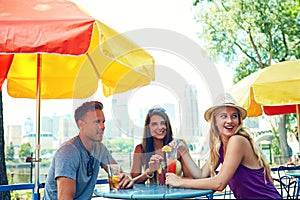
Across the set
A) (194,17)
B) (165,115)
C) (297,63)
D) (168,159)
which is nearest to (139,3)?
(194,17)

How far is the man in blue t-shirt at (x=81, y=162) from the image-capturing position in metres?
2.29

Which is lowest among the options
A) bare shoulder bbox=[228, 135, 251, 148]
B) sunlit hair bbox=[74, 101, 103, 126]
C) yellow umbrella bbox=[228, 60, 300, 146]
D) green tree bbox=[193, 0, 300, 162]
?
bare shoulder bbox=[228, 135, 251, 148]

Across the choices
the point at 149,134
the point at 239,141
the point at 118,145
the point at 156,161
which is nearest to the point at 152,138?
the point at 149,134

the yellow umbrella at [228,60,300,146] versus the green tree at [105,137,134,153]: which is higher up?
the yellow umbrella at [228,60,300,146]

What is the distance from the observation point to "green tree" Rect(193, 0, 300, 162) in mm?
13680

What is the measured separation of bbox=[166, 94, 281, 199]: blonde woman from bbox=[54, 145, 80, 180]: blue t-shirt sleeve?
64 centimetres

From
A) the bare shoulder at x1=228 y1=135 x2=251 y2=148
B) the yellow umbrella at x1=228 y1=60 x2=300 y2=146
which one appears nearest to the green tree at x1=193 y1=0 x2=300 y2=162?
the yellow umbrella at x1=228 y1=60 x2=300 y2=146

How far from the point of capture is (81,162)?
8.06 feet

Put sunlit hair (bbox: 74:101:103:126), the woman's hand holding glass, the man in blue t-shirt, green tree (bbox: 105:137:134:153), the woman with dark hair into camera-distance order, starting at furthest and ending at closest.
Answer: green tree (bbox: 105:137:134:153) → the woman with dark hair → sunlit hair (bbox: 74:101:103:126) → the woman's hand holding glass → the man in blue t-shirt

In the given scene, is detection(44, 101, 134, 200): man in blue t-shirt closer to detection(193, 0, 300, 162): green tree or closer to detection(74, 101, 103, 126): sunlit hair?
detection(74, 101, 103, 126): sunlit hair

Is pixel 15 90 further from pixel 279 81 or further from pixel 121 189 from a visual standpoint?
pixel 279 81

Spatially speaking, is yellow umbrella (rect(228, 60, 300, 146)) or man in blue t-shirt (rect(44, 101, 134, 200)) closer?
man in blue t-shirt (rect(44, 101, 134, 200))

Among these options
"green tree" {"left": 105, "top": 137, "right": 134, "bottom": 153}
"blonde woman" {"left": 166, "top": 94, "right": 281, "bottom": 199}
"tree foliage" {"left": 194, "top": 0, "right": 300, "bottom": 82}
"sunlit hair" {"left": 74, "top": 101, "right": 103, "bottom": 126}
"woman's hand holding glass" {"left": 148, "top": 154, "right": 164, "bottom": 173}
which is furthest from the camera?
"tree foliage" {"left": 194, "top": 0, "right": 300, "bottom": 82}

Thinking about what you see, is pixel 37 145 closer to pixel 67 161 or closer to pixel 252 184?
pixel 67 161
